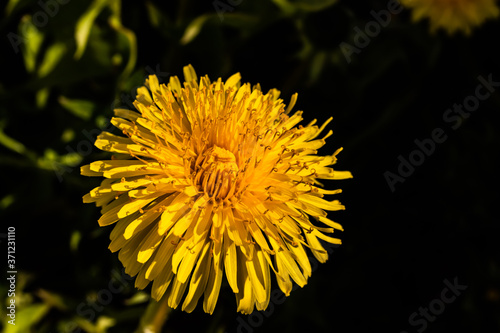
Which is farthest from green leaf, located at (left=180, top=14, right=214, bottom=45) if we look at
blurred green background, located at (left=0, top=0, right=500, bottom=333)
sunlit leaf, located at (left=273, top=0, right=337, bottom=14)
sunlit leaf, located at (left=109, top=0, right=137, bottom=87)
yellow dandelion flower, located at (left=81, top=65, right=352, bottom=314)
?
yellow dandelion flower, located at (left=81, top=65, right=352, bottom=314)

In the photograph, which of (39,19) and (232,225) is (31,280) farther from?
(232,225)

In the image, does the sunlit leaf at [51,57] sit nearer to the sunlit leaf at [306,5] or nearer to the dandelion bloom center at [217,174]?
the sunlit leaf at [306,5]

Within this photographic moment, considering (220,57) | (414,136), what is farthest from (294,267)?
(414,136)

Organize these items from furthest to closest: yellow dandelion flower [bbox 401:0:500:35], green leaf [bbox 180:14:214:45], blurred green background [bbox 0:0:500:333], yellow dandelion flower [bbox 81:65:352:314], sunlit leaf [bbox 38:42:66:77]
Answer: yellow dandelion flower [bbox 401:0:500:35], sunlit leaf [bbox 38:42:66:77], blurred green background [bbox 0:0:500:333], green leaf [bbox 180:14:214:45], yellow dandelion flower [bbox 81:65:352:314]

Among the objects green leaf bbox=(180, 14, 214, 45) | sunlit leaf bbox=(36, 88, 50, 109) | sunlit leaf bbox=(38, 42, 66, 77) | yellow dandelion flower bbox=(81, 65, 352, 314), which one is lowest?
yellow dandelion flower bbox=(81, 65, 352, 314)

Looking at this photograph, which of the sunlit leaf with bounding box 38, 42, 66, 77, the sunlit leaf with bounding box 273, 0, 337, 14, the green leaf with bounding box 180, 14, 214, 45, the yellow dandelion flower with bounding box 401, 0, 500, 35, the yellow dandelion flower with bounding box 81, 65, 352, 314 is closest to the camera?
the yellow dandelion flower with bounding box 81, 65, 352, 314

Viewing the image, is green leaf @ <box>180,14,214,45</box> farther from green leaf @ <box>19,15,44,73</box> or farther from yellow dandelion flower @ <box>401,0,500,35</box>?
yellow dandelion flower @ <box>401,0,500,35</box>
